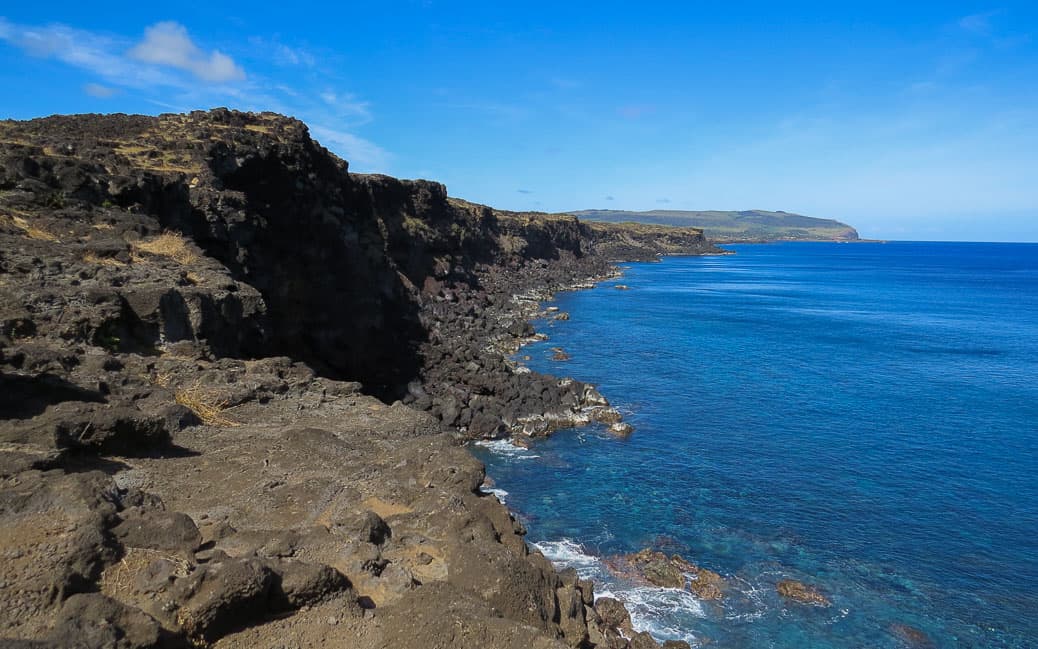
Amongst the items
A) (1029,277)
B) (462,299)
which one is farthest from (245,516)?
(1029,277)

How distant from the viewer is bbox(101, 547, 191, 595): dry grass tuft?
705 centimetres

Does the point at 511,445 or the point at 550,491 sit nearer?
the point at 550,491

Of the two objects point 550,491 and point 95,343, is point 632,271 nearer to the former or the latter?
point 550,491

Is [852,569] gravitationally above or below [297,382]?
below

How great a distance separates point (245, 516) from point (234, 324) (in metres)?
11.6

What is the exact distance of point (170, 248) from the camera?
2228 centimetres

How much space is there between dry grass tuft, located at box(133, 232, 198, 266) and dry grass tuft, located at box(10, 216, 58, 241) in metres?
2.46

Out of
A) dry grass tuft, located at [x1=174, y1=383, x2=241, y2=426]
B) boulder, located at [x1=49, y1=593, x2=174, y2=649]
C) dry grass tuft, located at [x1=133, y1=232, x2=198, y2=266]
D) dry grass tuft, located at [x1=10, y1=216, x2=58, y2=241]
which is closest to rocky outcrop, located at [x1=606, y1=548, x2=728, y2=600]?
dry grass tuft, located at [x1=174, y1=383, x2=241, y2=426]

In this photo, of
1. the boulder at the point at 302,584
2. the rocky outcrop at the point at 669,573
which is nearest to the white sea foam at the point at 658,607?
the rocky outcrop at the point at 669,573

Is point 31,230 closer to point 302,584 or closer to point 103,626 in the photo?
point 302,584

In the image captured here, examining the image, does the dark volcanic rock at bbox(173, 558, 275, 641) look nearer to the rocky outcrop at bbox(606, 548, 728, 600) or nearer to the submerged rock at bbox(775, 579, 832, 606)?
the rocky outcrop at bbox(606, 548, 728, 600)

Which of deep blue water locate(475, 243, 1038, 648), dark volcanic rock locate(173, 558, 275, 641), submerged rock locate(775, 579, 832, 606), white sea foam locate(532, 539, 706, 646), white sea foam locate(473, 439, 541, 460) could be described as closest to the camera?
dark volcanic rock locate(173, 558, 275, 641)

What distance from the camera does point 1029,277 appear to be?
157m

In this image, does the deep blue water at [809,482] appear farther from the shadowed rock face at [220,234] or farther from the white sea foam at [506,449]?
the shadowed rock face at [220,234]
